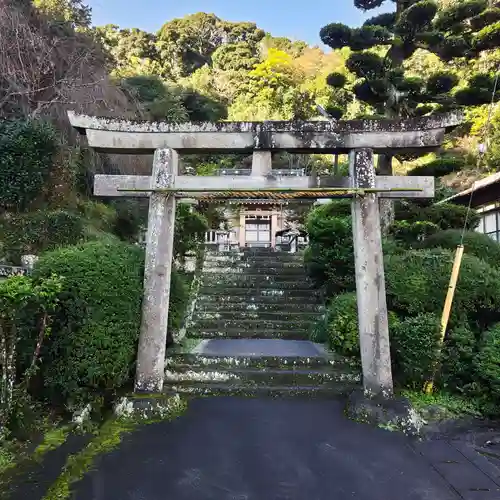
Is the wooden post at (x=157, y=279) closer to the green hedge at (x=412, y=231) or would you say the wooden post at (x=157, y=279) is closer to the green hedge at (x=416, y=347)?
the green hedge at (x=416, y=347)

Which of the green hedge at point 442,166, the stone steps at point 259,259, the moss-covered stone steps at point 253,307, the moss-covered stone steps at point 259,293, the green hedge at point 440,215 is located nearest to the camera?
the green hedge at point 442,166

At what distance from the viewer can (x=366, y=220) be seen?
5.61 metres

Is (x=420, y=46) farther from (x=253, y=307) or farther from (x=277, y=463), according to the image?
(x=277, y=463)

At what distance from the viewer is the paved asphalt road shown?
3.45 metres

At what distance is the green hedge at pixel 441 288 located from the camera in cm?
614

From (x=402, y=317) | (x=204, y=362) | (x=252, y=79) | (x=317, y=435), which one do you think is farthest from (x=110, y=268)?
(x=252, y=79)

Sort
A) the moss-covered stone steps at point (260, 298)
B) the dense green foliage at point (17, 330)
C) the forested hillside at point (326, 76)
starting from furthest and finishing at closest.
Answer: the moss-covered stone steps at point (260, 298) < the forested hillside at point (326, 76) < the dense green foliage at point (17, 330)

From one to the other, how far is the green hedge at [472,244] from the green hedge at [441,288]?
6.62 feet


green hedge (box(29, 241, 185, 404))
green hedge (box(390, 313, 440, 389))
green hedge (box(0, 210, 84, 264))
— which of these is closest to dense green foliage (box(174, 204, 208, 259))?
green hedge (box(0, 210, 84, 264))

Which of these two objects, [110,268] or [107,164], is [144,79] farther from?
[110,268]

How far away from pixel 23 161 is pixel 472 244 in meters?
10.4

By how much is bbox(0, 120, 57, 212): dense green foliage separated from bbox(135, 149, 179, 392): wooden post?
5.45m

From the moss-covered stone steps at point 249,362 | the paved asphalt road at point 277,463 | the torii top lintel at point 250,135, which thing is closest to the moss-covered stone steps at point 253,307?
the moss-covered stone steps at point 249,362

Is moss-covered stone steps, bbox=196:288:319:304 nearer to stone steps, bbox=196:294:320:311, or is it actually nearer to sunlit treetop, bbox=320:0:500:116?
stone steps, bbox=196:294:320:311
